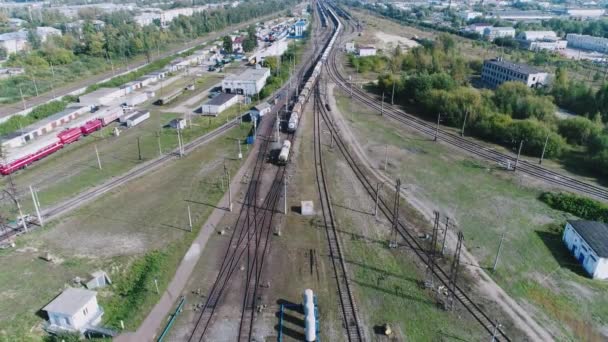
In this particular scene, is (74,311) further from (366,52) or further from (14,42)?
(14,42)

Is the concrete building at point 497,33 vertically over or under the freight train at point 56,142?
over

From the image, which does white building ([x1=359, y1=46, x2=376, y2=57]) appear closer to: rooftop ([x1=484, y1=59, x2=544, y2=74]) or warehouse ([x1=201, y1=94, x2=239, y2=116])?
rooftop ([x1=484, y1=59, x2=544, y2=74])

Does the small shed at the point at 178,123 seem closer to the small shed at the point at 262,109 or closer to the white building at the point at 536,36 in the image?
the small shed at the point at 262,109

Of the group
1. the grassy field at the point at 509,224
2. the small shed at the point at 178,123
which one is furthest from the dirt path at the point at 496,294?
the small shed at the point at 178,123

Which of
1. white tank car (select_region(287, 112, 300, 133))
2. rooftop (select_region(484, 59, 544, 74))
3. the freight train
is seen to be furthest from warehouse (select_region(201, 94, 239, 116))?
rooftop (select_region(484, 59, 544, 74))

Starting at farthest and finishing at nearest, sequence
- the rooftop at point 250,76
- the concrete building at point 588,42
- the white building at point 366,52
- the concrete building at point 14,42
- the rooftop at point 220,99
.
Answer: the concrete building at point 588,42, the white building at point 366,52, the concrete building at point 14,42, the rooftop at point 250,76, the rooftop at point 220,99
